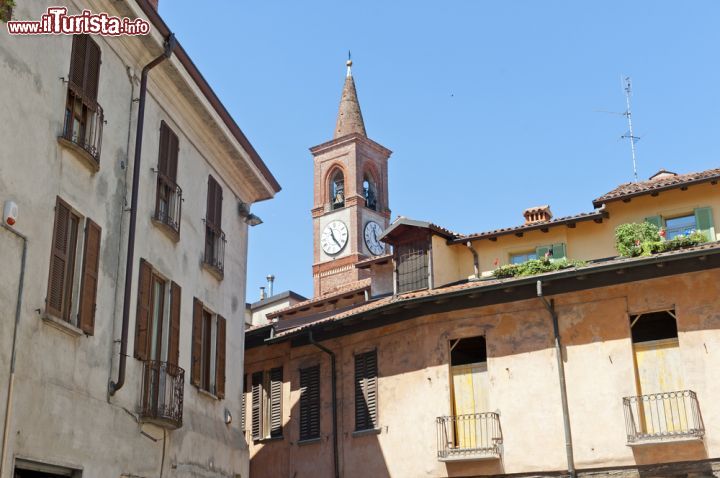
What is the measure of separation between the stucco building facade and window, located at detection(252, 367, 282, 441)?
4.73 metres

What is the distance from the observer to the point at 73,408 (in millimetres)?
12430

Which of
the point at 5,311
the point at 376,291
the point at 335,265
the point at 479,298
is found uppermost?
the point at 335,265

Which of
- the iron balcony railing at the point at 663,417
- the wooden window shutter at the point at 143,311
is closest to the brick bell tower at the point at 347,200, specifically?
the iron balcony railing at the point at 663,417

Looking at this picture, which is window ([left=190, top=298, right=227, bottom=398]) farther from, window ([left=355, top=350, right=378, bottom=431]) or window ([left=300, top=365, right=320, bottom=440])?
window ([left=300, top=365, right=320, bottom=440])

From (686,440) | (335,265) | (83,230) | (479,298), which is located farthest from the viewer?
(335,265)

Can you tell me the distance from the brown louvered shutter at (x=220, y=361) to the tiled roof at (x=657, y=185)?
10093 millimetres

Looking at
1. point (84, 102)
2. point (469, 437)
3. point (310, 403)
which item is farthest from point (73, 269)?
point (310, 403)

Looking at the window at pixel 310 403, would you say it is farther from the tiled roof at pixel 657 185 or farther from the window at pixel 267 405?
the tiled roof at pixel 657 185

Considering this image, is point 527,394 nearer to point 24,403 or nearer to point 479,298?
point 479,298

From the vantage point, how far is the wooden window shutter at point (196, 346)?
56.5ft

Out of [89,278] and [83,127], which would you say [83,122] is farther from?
[89,278]

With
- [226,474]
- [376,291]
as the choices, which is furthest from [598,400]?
[376,291]

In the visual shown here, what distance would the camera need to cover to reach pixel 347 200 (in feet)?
194

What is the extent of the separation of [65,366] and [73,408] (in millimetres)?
587
